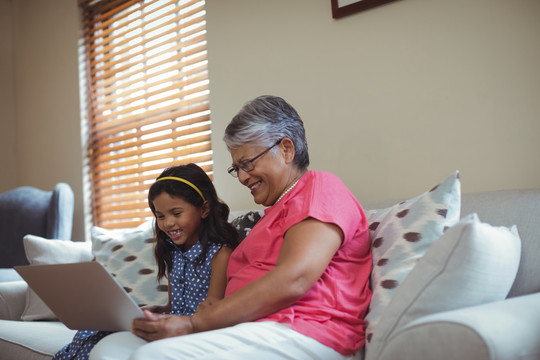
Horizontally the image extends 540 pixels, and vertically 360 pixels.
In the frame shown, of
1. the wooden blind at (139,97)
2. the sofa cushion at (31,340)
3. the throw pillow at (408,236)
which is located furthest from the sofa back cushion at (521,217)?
the wooden blind at (139,97)

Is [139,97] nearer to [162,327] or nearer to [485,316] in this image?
[162,327]

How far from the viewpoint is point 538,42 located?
1611 mm

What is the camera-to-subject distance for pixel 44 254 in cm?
235

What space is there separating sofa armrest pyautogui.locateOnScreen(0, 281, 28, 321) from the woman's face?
1.41 metres

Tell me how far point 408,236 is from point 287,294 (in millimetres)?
362

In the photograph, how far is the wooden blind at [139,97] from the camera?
2811 millimetres

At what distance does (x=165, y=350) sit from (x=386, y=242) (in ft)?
2.05

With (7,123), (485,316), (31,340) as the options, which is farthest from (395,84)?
(7,123)

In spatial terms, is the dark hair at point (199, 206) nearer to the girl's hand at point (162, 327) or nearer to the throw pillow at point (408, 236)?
the girl's hand at point (162, 327)

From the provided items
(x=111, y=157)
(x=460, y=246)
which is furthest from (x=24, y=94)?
(x=460, y=246)

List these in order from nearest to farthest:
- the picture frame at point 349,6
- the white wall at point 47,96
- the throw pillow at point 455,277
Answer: the throw pillow at point 455,277, the picture frame at point 349,6, the white wall at point 47,96

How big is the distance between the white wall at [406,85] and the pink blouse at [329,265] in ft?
1.97

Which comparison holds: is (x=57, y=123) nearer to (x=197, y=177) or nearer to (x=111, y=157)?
(x=111, y=157)

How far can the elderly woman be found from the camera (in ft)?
3.51
